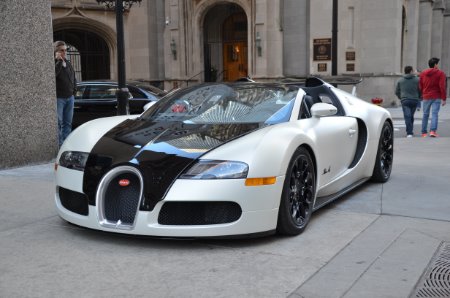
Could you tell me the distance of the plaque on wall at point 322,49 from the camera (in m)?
22.3

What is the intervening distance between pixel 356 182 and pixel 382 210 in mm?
840

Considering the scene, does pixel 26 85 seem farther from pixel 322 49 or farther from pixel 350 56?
pixel 350 56

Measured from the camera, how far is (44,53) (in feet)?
27.6

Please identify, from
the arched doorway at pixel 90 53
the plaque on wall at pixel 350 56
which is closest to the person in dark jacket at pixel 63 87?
the plaque on wall at pixel 350 56

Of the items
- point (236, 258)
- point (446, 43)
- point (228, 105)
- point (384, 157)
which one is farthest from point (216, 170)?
point (446, 43)

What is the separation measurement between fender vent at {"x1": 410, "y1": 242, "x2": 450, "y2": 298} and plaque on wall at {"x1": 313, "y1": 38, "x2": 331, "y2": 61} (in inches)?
755

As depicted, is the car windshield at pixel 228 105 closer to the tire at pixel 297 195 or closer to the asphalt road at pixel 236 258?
the tire at pixel 297 195

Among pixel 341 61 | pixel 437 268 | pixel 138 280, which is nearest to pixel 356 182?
pixel 437 268

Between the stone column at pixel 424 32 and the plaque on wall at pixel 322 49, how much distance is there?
10079 millimetres

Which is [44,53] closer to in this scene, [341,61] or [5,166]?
[5,166]

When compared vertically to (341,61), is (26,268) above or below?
below

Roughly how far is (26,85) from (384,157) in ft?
17.9

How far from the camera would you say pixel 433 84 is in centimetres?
1210

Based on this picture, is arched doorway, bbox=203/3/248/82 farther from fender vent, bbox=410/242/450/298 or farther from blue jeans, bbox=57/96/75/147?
fender vent, bbox=410/242/450/298
